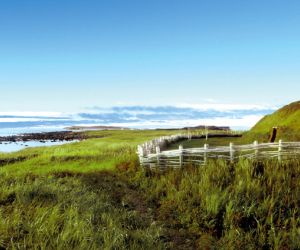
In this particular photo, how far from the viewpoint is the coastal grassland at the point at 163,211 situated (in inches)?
346

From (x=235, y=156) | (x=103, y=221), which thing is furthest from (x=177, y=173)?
(x=103, y=221)

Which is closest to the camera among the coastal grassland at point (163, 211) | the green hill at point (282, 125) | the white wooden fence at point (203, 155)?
the coastal grassland at point (163, 211)

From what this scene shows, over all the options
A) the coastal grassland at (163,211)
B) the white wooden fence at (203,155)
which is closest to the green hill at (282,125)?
the white wooden fence at (203,155)

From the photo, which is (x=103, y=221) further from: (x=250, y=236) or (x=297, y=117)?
(x=297, y=117)

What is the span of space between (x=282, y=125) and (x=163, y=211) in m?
20.5

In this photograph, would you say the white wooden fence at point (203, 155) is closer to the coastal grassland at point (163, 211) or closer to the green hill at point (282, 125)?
the coastal grassland at point (163, 211)

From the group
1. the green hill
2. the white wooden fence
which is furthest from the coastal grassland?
the green hill

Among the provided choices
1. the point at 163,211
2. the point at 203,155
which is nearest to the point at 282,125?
the point at 203,155

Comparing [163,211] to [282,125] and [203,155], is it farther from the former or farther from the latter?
[282,125]

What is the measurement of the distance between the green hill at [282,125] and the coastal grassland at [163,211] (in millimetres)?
10497

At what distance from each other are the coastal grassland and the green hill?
10497mm

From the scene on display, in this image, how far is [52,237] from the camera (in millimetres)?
8328

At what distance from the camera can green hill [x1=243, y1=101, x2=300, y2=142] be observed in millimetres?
30403

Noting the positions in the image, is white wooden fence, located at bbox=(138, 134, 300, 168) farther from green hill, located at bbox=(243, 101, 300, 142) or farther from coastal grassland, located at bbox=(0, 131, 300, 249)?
green hill, located at bbox=(243, 101, 300, 142)
